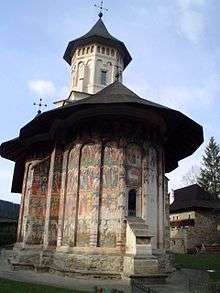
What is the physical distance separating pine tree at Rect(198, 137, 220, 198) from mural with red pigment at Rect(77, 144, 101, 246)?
94.3 ft

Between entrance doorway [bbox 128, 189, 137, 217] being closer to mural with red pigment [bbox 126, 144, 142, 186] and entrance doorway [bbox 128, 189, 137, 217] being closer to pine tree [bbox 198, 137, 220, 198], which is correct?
mural with red pigment [bbox 126, 144, 142, 186]

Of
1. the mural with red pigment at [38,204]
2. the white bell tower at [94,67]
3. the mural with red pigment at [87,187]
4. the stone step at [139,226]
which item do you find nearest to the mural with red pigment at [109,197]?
the mural with red pigment at [87,187]

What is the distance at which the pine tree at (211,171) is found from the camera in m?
42.5

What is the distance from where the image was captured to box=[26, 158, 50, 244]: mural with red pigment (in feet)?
54.3

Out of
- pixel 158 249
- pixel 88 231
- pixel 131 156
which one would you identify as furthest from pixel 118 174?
pixel 158 249

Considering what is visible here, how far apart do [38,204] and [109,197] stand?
4.40 m

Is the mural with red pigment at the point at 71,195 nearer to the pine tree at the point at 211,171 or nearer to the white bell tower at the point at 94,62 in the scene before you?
the white bell tower at the point at 94,62

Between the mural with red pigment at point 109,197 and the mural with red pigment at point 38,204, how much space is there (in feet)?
13.0

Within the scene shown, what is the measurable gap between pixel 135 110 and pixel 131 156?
1761 mm

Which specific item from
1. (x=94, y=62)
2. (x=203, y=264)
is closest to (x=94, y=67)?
(x=94, y=62)

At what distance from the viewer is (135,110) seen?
1454 cm

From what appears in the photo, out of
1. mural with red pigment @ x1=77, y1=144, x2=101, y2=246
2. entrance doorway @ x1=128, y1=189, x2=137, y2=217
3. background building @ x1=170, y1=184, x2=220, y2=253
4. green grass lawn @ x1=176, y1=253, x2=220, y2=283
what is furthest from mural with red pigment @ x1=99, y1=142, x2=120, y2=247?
background building @ x1=170, y1=184, x2=220, y2=253

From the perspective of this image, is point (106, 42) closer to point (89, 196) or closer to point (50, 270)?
point (89, 196)

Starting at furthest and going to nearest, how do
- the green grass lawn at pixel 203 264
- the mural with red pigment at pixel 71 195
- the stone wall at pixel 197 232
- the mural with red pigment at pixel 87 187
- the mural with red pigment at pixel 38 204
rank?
the stone wall at pixel 197 232
the green grass lawn at pixel 203 264
the mural with red pigment at pixel 38 204
the mural with red pigment at pixel 71 195
the mural with red pigment at pixel 87 187
